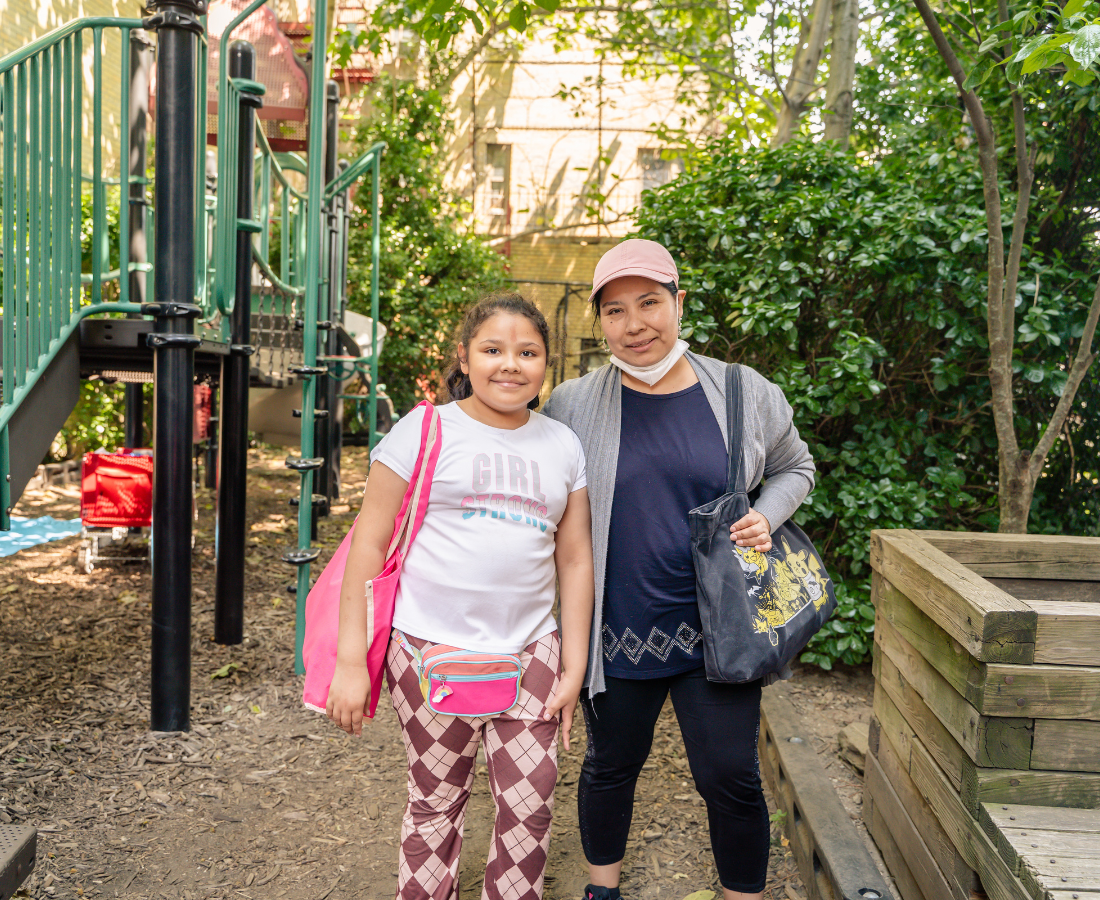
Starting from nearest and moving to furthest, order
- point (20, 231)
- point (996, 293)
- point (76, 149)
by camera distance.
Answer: point (20, 231), point (996, 293), point (76, 149)

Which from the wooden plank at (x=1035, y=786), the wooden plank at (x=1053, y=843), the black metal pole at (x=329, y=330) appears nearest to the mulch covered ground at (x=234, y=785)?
the wooden plank at (x=1035, y=786)

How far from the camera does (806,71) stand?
6.94 m

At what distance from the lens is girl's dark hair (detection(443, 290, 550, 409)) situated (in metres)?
2.01

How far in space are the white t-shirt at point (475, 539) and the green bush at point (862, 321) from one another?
2259 millimetres

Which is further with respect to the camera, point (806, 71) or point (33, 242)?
point (806, 71)

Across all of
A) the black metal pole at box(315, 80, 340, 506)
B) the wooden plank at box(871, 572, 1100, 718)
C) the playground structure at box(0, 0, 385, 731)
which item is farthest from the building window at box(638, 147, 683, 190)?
the wooden plank at box(871, 572, 1100, 718)

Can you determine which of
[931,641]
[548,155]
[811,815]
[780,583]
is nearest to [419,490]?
[780,583]

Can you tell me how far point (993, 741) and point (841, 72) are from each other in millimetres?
5001

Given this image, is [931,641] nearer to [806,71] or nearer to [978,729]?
[978,729]

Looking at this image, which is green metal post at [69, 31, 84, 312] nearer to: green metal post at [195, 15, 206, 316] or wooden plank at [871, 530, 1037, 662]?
green metal post at [195, 15, 206, 316]

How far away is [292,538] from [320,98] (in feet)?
13.4

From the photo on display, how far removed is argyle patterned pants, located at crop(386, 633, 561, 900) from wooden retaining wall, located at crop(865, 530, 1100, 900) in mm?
891

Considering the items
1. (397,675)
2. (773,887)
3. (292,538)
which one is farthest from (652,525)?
(292,538)

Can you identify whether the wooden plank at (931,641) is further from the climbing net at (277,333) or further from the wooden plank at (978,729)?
the climbing net at (277,333)
